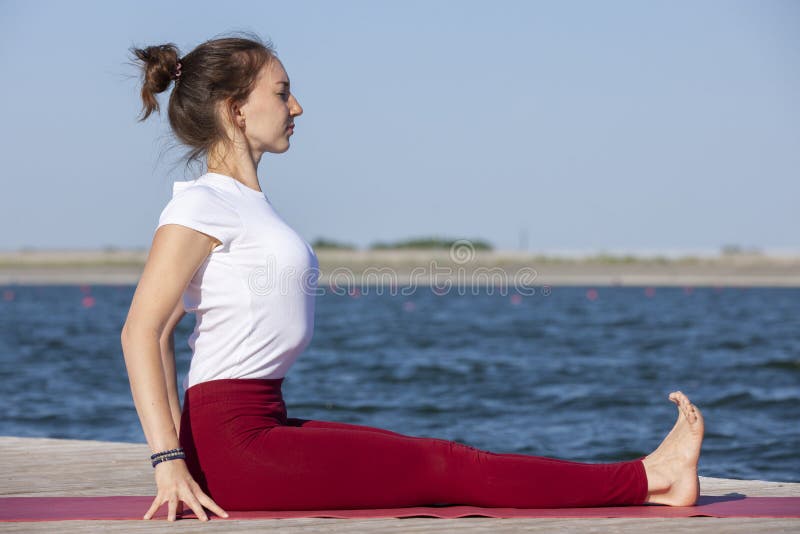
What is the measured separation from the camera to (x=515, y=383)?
13711 mm

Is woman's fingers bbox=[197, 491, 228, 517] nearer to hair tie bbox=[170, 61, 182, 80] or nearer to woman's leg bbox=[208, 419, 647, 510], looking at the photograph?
woman's leg bbox=[208, 419, 647, 510]

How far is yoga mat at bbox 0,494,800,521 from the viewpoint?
3.06m

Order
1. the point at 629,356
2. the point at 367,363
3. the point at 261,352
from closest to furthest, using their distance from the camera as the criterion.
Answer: the point at 261,352 → the point at 367,363 → the point at 629,356

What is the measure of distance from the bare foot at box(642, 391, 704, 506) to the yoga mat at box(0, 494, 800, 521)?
0.04 meters

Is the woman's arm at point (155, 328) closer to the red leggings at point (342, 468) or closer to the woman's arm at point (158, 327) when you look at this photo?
the woman's arm at point (158, 327)

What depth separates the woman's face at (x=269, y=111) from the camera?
2.98 meters

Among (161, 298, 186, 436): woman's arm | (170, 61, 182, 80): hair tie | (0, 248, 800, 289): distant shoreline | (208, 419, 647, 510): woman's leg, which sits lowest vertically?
(0, 248, 800, 289): distant shoreline

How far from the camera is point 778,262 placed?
6888 centimetres

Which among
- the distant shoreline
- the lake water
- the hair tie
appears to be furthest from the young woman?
the distant shoreline

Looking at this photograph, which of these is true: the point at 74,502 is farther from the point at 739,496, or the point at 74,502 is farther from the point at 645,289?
the point at 645,289

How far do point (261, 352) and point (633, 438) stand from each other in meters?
7.11

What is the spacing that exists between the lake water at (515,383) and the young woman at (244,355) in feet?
16.4

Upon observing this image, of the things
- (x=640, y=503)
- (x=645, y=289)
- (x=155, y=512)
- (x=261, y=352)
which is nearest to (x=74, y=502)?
(x=155, y=512)

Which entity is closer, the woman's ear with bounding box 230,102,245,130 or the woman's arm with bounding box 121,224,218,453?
the woman's arm with bounding box 121,224,218,453
